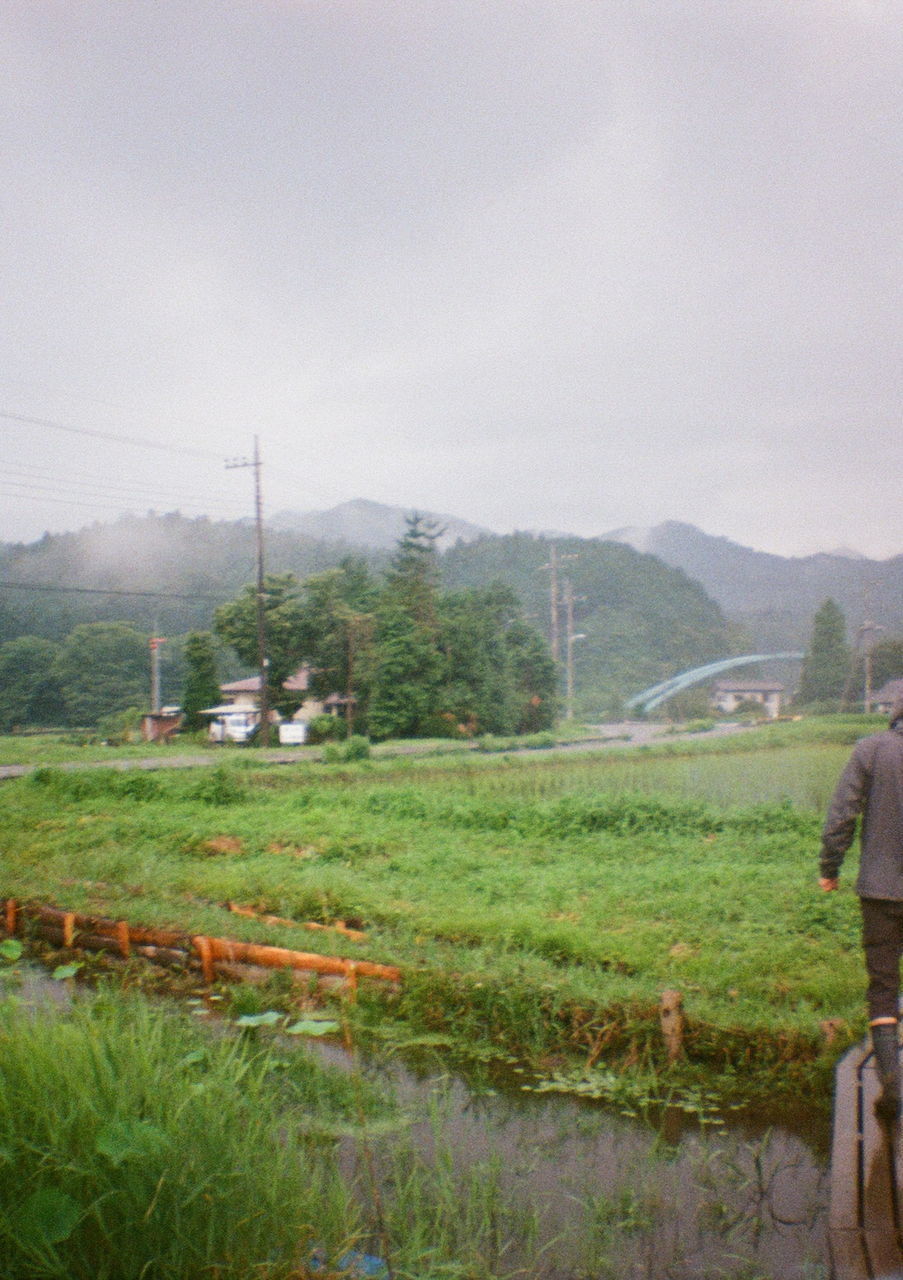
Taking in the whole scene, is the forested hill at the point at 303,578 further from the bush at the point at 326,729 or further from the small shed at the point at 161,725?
the bush at the point at 326,729

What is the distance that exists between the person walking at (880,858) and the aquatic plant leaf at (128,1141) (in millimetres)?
1526

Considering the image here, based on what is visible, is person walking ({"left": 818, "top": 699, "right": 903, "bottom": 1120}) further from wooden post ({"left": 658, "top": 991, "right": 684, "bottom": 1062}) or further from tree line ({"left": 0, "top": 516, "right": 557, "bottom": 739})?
tree line ({"left": 0, "top": 516, "right": 557, "bottom": 739})

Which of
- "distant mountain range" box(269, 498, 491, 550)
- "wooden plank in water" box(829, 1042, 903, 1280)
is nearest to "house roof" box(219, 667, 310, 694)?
"distant mountain range" box(269, 498, 491, 550)

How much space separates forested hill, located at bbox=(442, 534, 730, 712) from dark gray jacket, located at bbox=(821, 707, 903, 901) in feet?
15.3

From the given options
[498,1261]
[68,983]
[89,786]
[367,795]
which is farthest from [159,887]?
[498,1261]

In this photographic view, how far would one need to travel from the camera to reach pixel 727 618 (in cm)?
677

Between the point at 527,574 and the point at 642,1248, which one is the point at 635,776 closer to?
the point at 527,574

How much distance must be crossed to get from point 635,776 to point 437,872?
232cm

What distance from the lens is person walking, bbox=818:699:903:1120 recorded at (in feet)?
6.94

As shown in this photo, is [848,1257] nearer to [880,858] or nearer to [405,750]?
[880,858]

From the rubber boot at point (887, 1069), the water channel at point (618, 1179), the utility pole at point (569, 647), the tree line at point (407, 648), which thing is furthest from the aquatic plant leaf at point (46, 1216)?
the utility pole at point (569, 647)

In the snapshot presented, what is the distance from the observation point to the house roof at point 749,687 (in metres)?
6.25

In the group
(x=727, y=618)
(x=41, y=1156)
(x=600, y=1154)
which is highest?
(x=727, y=618)

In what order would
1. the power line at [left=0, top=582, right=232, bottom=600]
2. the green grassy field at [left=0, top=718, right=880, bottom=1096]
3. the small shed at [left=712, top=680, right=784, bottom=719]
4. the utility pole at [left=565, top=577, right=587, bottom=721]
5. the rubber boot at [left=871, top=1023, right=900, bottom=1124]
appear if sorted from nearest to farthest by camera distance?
the rubber boot at [left=871, top=1023, right=900, bottom=1124]
the green grassy field at [left=0, top=718, right=880, bottom=1096]
the small shed at [left=712, top=680, right=784, bottom=719]
the utility pole at [left=565, top=577, right=587, bottom=721]
the power line at [left=0, top=582, right=232, bottom=600]
